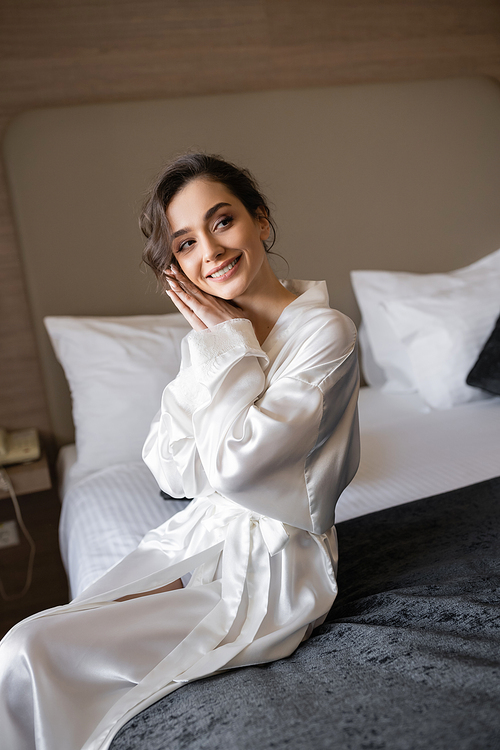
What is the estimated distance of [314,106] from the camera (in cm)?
240

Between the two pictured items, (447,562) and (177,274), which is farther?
(177,274)

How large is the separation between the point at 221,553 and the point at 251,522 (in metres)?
0.09

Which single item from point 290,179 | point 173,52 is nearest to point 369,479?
point 290,179

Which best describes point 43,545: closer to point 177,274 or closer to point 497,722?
point 177,274

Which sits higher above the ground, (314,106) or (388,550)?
(314,106)

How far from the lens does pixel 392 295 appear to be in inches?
93.5

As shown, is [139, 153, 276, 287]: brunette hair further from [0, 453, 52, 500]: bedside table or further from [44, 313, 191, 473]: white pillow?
[0, 453, 52, 500]: bedside table

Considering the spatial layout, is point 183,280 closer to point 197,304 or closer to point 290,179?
point 197,304

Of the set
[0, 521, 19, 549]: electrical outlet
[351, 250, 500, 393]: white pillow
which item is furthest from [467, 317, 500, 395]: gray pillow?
[0, 521, 19, 549]: electrical outlet

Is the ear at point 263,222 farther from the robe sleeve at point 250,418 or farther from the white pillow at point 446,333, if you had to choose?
the white pillow at point 446,333

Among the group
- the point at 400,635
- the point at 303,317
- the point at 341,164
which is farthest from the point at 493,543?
the point at 341,164

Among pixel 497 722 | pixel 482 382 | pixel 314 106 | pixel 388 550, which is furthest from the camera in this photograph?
pixel 314 106

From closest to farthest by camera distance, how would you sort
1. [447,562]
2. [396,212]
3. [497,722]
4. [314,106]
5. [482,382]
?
[497,722] → [447,562] → [482,382] → [314,106] → [396,212]

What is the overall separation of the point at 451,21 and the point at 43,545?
107 inches
